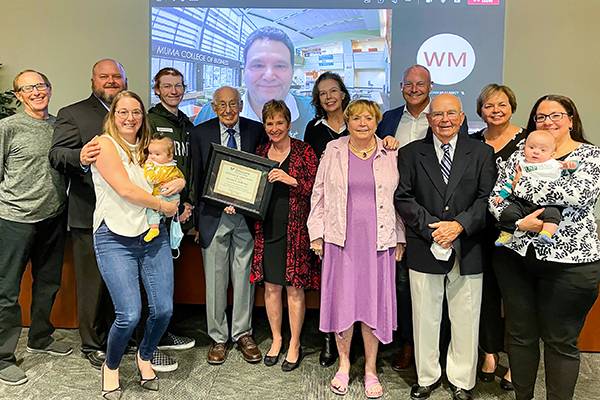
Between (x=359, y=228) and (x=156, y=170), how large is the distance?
106 centimetres

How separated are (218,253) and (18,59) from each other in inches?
127

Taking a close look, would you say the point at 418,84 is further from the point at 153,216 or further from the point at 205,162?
the point at 153,216

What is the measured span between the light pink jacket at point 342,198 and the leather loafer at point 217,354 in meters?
0.96

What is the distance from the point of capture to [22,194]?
Answer: 293cm

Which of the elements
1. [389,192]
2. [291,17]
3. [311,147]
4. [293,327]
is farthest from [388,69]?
[293,327]

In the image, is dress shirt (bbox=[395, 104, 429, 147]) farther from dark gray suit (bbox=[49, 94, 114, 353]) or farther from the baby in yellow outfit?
dark gray suit (bbox=[49, 94, 114, 353])

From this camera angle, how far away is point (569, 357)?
7.89 feet

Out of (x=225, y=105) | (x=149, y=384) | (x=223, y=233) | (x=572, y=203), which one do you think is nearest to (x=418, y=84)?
(x=225, y=105)

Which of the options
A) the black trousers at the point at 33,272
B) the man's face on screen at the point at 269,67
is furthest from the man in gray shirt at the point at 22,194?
the man's face on screen at the point at 269,67

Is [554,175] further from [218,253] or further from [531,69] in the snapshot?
[531,69]

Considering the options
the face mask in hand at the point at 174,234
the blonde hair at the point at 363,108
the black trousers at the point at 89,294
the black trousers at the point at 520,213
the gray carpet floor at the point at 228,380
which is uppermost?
the blonde hair at the point at 363,108

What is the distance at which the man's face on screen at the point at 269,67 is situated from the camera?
4750 mm

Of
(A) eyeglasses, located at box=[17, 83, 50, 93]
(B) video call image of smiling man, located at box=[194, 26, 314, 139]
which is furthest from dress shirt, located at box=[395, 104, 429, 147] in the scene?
(A) eyeglasses, located at box=[17, 83, 50, 93]

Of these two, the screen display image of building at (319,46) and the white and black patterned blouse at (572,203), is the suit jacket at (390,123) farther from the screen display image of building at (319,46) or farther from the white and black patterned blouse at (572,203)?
the screen display image of building at (319,46)
